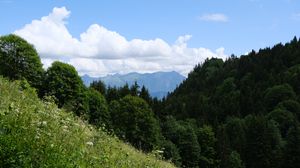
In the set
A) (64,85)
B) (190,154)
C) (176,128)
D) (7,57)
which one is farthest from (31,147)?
(176,128)

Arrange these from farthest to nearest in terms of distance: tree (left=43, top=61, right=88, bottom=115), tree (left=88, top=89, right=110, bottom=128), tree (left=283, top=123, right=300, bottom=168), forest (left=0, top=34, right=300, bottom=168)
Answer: tree (left=283, top=123, right=300, bottom=168)
tree (left=88, top=89, right=110, bottom=128)
tree (left=43, top=61, right=88, bottom=115)
forest (left=0, top=34, right=300, bottom=168)

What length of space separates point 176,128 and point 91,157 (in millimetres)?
98406

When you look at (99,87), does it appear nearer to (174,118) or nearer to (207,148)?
(174,118)

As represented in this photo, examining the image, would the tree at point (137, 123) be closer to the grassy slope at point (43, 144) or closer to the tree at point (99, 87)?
the tree at point (99, 87)

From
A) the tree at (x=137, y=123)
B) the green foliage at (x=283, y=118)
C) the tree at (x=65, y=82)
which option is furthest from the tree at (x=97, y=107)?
the green foliage at (x=283, y=118)

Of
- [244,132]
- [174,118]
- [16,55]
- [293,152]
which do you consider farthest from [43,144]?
[244,132]

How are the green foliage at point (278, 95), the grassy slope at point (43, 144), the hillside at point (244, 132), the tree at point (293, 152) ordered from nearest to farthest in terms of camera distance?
the grassy slope at point (43, 144), the tree at point (293, 152), the hillside at point (244, 132), the green foliage at point (278, 95)

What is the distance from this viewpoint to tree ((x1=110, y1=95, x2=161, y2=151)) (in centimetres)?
8112

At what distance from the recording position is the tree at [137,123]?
81.1 m

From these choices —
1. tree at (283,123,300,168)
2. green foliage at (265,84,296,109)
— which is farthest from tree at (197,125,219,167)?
green foliage at (265,84,296,109)

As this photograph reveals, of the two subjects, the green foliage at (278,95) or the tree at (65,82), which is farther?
the green foliage at (278,95)

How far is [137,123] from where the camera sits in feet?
268

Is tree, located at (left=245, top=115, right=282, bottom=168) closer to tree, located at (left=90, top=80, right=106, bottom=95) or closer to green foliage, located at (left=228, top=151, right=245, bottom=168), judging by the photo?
green foliage, located at (left=228, top=151, right=245, bottom=168)

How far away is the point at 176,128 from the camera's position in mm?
108688
